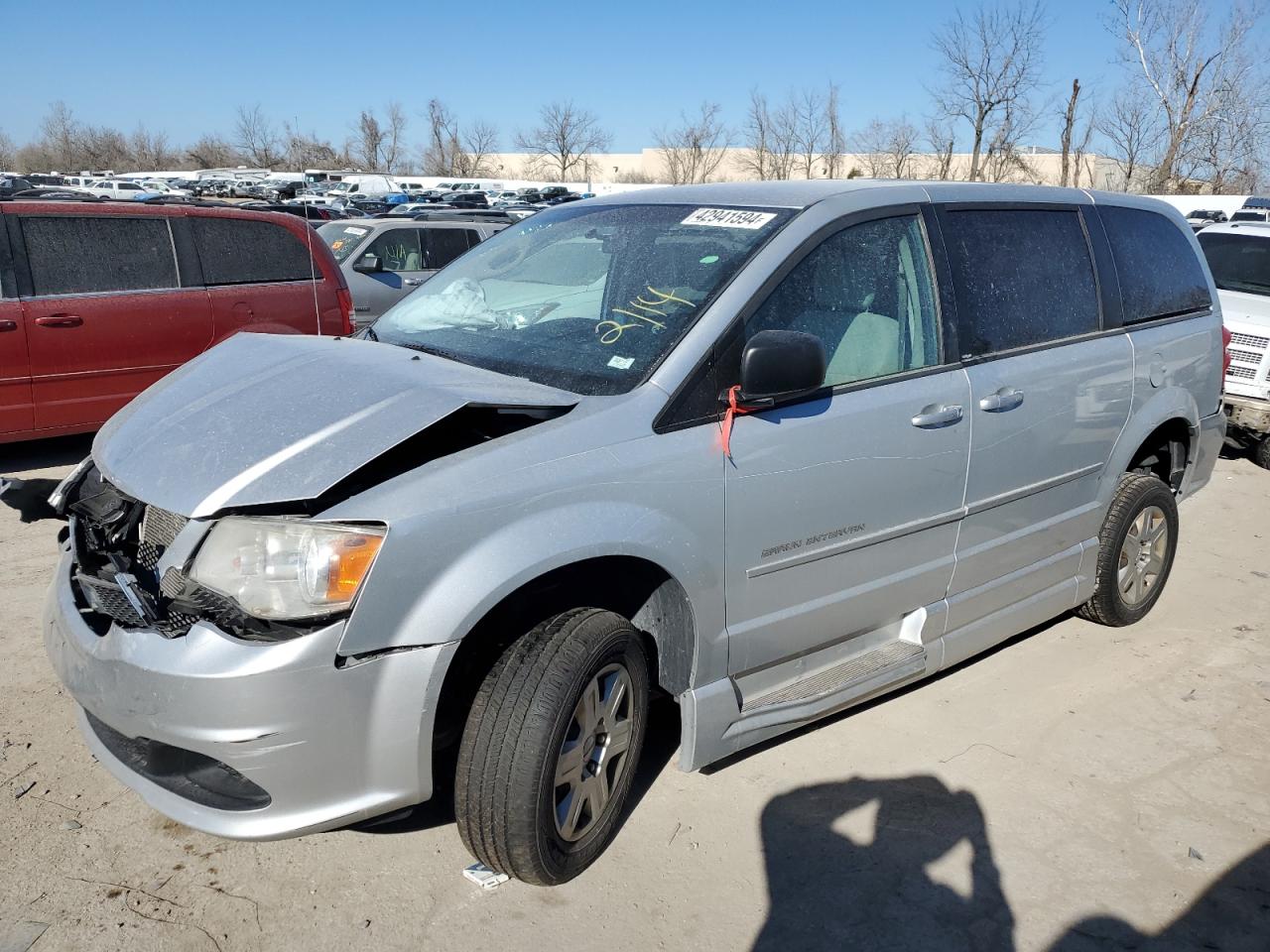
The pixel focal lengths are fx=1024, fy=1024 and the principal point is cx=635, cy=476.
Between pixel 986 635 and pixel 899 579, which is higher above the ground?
pixel 899 579

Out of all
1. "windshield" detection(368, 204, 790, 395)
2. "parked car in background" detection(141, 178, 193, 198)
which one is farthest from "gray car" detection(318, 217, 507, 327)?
"windshield" detection(368, 204, 790, 395)

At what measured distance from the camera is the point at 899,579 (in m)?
3.54

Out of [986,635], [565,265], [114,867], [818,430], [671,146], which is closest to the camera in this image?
[114,867]

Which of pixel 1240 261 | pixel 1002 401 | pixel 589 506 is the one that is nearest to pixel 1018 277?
pixel 1002 401

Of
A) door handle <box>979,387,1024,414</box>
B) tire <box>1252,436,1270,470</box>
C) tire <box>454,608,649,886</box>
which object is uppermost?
door handle <box>979,387,1024,414</box>

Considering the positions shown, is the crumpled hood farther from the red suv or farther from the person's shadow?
the red suv

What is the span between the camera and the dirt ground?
273cm

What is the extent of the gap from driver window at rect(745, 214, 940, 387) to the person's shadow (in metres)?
1.38

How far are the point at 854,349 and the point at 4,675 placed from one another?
3393 mm

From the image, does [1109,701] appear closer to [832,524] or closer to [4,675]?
[832,524]

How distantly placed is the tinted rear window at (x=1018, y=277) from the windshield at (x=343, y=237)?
8681 millimetres

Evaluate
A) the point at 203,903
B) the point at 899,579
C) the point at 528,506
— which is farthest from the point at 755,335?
the point at 203,903

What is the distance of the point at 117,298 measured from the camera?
6.96 m

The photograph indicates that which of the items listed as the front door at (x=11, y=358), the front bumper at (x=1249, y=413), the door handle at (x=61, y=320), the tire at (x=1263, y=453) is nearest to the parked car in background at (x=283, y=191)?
the door handle at (x=61, y=320)
